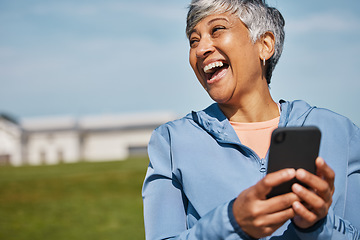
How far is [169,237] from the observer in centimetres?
168

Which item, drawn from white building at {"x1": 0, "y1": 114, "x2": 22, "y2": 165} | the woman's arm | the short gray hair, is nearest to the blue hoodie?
the woman's arm

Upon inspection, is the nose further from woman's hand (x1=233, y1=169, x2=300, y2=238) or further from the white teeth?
woman's hand (x1=233, y1=169, x2=300, y2=238)

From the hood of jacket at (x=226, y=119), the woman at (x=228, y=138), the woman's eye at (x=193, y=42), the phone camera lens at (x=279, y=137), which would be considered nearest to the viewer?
the phone camera lens at (x=279, y=137)

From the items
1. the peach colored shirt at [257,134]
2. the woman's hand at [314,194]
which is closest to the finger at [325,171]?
the woman's hand at [314,194]

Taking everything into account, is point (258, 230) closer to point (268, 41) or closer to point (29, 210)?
point (268, 41)

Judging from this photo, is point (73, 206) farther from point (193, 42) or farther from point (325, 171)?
point (325, 171)

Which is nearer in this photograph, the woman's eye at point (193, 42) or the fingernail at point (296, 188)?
the fingernail at point (296, 188)

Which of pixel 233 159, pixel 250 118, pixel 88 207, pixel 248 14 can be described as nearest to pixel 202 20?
pixel 248 14

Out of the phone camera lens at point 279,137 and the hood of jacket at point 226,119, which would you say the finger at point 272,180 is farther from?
the hood of jacket at point 226,119

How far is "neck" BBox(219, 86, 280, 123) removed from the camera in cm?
195

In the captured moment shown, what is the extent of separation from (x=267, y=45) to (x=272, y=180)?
2.94ft

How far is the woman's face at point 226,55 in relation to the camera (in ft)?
6.06

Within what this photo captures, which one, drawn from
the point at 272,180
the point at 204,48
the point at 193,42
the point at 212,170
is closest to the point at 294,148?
the point at 272,180

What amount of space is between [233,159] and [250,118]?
0.28 metres
